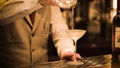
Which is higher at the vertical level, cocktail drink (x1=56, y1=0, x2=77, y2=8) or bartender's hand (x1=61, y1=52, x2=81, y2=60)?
cocktail drink (x1=56, y1=0, x2=77, y2=8)

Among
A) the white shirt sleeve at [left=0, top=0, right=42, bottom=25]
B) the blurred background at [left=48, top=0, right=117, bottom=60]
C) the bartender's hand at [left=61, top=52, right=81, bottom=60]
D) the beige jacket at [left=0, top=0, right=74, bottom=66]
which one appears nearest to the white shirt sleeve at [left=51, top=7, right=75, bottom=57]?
the beige jacket at [left=0, top=0, right=74, bottom=66]

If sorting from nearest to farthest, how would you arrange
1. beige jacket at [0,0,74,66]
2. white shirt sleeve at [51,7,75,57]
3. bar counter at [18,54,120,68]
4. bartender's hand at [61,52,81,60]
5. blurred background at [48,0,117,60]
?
bar counter at [18,54,120,68], bartender's hand at [61,52,81,60], white shirt sleeve at [51,7,75,57], beige jacket at [0,0,74,66], blurred background at [48,0,117,60]

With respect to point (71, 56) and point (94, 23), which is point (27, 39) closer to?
point (71, 56)

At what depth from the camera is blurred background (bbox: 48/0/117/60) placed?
11.4ft

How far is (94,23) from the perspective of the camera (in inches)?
139

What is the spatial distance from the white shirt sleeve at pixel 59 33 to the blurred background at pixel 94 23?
5.25ft

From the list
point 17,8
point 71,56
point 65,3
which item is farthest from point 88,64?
point 17,8

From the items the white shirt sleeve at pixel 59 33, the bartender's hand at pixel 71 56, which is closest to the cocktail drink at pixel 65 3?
the bartender's hand at pixel 71 56

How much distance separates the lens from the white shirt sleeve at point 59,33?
5.23ft

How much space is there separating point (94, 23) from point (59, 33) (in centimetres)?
185

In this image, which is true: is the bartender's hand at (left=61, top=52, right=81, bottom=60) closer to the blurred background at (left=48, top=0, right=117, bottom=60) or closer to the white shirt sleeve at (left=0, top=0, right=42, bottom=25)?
the white shirt sleeve at (left=0, top=0, right=42, bottom=25)

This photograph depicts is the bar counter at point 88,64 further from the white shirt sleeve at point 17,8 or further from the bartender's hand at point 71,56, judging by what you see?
the white shirt sleeve at point 17,8

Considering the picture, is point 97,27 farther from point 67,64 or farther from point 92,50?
point 67,64

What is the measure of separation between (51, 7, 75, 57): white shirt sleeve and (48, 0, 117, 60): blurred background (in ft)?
5.25
